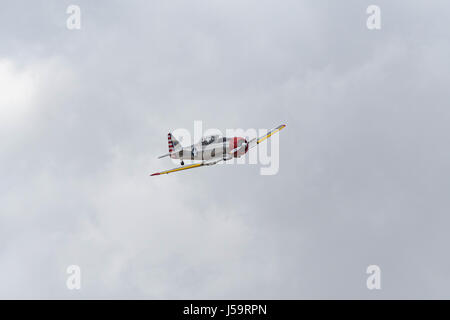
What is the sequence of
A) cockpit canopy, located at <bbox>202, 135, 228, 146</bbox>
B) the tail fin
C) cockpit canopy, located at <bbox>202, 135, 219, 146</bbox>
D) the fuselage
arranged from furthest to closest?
the tail fin
cockpit canopy, located at <bbox>202, 135, 219, 146</bbox>
cockpit canopy, located at <bbox>202, 135, 228, 146</bbox>
the fuselage

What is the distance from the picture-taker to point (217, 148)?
351ft

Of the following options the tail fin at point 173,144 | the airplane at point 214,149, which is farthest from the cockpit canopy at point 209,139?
the tail fin at point 173,144

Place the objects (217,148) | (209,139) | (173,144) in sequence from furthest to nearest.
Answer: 1. (173,144)
2. (209,139)
3. (217,148)

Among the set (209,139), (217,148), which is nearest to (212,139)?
(209,139)

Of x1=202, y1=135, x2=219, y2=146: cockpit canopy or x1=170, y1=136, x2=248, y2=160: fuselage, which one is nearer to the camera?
x1=170, y1=136, x2=248, y2=160: fuselage

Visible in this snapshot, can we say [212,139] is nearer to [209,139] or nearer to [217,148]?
[209,139]

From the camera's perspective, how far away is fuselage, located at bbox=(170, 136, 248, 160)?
106312 millimetres

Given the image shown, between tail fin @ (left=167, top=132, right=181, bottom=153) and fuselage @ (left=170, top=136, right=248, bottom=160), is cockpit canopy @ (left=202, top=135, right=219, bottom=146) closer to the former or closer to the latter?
fuselage @ (left=170, top=136, right=248, bottom=160)

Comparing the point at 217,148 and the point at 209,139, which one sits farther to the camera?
the point at 209,139

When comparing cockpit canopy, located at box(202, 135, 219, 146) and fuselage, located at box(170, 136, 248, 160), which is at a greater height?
cockpit canopy, located at box(202, 135, 219, 146)

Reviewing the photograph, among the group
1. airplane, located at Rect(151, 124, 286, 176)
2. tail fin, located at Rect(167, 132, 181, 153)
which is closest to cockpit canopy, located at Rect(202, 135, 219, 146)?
airplane, located at Rect(151, 124, 286, 176)
